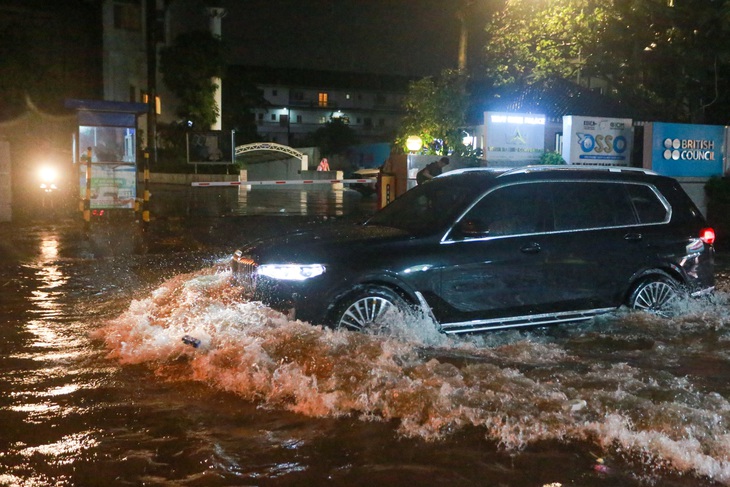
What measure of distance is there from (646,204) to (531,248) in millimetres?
1587

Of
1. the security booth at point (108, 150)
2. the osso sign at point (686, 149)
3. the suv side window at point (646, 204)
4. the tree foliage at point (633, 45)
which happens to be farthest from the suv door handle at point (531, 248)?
the security booth at point (108, 150)

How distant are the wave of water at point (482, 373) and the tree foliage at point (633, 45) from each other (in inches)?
441

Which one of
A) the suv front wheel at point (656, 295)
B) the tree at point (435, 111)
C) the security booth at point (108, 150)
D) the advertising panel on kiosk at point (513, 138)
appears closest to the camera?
the suv front wheel at point (656, 295)

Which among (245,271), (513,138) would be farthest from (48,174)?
(245,271)

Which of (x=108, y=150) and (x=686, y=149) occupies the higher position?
(x=686, y=149)

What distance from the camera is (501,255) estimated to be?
24.5 feet

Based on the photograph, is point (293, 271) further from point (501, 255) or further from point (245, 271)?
point (501, 255)

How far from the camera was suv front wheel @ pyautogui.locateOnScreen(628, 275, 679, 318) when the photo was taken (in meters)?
8.19

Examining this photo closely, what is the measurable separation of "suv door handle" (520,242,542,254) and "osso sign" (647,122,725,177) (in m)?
9.06

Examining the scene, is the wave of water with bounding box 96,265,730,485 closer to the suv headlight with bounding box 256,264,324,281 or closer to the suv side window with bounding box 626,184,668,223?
the suv headlight with bounding box 256,264,324,281

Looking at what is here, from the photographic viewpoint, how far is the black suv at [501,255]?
23.0ft

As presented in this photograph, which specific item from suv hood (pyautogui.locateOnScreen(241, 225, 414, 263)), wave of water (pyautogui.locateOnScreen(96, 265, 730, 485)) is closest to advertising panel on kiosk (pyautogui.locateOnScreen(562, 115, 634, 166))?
wave of water (pyautogui.locateOnScreen(96, 265, 730, 485))

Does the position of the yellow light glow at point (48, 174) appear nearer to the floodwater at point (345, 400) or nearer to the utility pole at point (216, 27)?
the floodwater at point (345, 400)

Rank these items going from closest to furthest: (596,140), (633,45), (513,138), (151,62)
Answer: (596,140) < (513,138) < (633,45) < (151,62)
